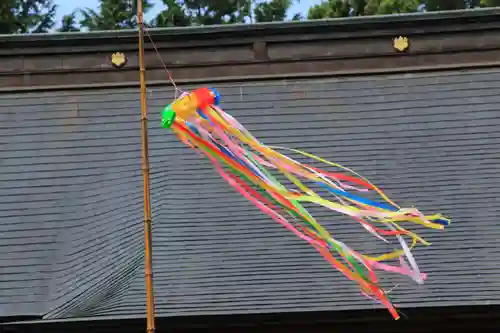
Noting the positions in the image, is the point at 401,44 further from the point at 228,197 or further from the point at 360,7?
the point at 360,7

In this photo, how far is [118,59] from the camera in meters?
13.0

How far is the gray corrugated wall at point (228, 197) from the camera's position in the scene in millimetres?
9672

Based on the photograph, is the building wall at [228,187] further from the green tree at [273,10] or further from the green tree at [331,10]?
the green tree at [273,10]

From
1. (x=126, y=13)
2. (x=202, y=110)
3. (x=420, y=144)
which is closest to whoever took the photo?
(x=202, y=110)

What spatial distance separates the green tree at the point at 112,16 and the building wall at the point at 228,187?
1667 cm

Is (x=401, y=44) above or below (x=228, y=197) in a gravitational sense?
above

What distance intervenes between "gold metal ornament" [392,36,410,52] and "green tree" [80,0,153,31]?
17.5 metres

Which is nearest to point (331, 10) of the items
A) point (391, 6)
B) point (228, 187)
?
point (391, 6)

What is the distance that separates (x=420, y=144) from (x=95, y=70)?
4.36 meters

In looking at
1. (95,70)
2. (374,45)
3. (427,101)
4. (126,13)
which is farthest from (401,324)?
(126,13)

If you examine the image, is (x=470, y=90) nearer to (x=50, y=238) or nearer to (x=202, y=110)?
(x=50, y=238)

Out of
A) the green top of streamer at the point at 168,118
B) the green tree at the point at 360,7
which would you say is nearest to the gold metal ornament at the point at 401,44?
the green top of streamer at the point at 168,118

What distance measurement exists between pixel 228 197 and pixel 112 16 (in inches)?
768

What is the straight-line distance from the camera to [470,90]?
40.1 ft
